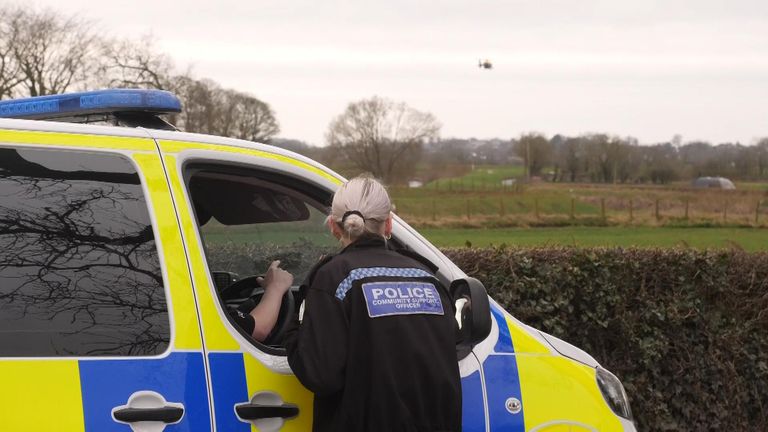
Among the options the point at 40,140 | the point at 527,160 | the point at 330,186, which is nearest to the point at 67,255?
the point at 40,140

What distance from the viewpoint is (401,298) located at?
2.42m

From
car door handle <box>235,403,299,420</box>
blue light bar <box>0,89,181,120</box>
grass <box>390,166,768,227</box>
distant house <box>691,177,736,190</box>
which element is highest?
blue light bar <box>0,89,181,120</box>

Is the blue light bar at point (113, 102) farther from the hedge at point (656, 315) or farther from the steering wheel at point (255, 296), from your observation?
the hedge at point (656, 315)

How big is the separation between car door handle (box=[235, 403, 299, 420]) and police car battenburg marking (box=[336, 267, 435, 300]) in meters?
0.37

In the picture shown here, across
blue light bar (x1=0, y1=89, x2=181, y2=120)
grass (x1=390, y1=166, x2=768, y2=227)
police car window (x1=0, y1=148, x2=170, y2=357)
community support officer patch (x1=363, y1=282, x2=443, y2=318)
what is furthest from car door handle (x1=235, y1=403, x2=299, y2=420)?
grass (x1=390, y1=166, x2=768, y2=227)

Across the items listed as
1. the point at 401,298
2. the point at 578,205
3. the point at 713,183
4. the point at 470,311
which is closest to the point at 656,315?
the point at 470,311

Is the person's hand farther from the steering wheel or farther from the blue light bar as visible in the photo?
the blue light bar

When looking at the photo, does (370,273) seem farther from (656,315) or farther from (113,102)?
(656,315)

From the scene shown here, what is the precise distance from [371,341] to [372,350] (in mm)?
24

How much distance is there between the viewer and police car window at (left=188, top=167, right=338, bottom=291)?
3033 millimetres

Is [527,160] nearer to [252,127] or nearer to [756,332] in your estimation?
[252,127]

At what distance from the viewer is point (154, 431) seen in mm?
2230

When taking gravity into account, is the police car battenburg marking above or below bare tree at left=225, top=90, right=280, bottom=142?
below

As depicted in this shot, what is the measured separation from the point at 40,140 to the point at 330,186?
90cm
